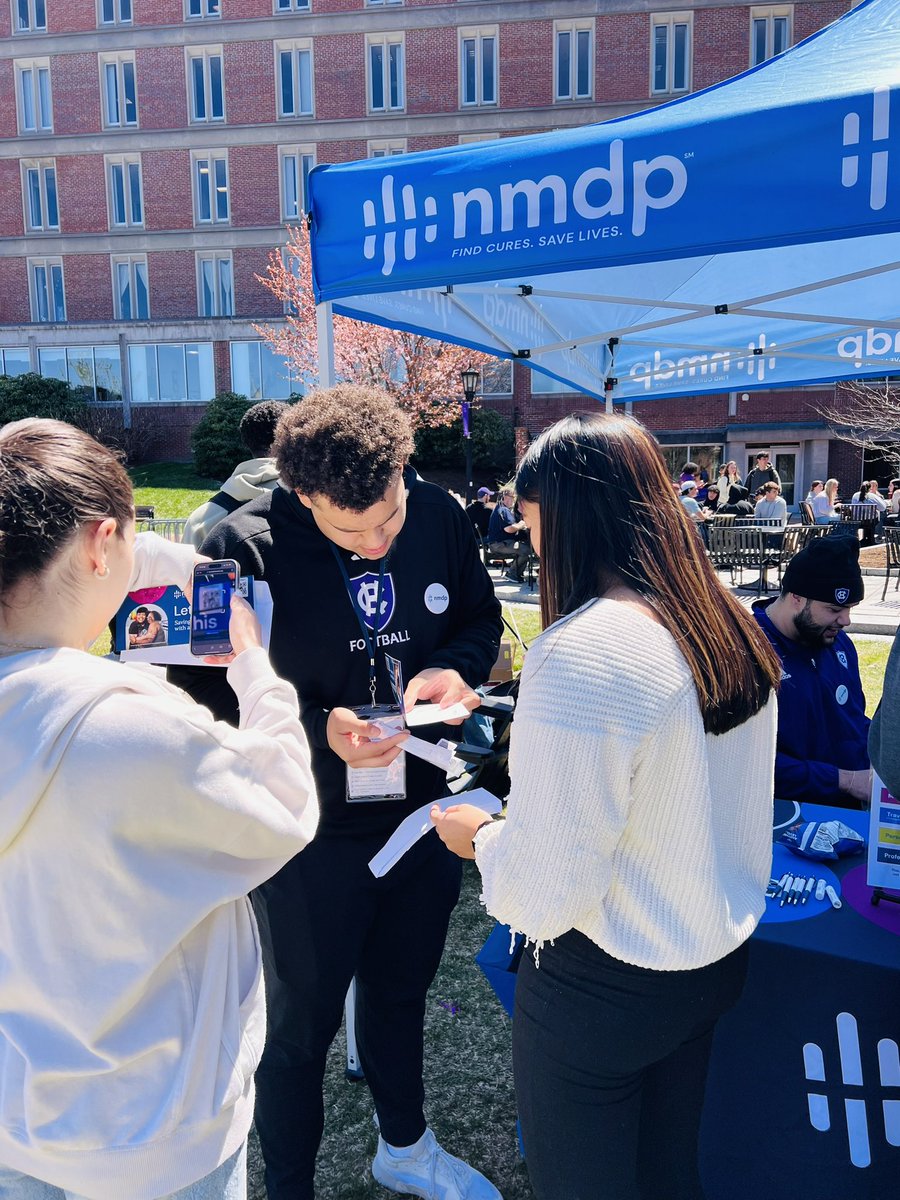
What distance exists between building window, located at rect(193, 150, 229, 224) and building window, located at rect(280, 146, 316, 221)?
214cm

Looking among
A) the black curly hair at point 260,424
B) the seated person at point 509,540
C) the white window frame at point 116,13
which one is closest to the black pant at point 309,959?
the black curly hair at point 260,424

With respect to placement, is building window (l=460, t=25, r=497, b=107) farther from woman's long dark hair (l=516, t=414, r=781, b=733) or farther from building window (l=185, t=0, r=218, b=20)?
woman's long dark hair (l=516, t=414, r=781, b=733)

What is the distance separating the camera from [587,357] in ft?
19.9

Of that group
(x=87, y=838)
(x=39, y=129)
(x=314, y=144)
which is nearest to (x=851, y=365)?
(x=87, y=838)

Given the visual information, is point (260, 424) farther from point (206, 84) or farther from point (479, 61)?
point (206, 84)

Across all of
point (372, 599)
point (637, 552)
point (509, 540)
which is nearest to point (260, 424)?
point (372, 599)

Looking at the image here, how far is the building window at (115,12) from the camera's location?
97.0 feet

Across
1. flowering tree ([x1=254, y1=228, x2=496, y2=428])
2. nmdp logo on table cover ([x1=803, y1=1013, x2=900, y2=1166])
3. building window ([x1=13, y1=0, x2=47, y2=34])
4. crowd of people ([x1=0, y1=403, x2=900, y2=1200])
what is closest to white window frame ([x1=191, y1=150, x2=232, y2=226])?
flowering tree ([x1=254, y1=228, x2=496, y2=428])

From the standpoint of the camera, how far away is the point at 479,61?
2780 cm

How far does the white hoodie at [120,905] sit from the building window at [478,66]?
31.9 meters

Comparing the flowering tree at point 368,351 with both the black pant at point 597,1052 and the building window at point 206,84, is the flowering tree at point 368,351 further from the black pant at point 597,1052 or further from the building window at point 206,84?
the black pant at point 597,1052

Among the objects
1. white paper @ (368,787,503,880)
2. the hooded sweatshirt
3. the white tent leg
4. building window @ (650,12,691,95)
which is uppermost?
building window @ (650,12,691,95)

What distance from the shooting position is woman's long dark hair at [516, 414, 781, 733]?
4.74 ft

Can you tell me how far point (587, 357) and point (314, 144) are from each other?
27.6 meters
